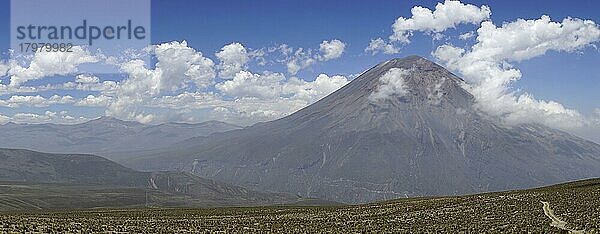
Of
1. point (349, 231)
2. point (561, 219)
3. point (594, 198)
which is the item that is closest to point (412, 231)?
point (349, 231)

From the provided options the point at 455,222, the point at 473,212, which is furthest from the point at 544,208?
the point at 455,222

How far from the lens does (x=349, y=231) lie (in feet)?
173

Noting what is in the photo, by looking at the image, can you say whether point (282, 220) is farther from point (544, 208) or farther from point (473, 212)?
point (544, 208)

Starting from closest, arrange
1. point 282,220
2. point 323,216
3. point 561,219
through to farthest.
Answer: point 561,219
point 282,220
point 323,216

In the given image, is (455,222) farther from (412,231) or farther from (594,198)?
(594,198)

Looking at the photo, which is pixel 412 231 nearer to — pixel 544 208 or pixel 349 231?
pixel 349 231

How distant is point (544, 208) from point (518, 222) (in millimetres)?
11258

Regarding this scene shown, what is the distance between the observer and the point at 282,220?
216 feet

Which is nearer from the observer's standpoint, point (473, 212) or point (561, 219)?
point (561, 219)

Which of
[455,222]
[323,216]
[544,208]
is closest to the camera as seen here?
[455,222]

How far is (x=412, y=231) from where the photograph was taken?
168ft

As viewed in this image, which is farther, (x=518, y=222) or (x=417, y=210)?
(x=417, y=210)

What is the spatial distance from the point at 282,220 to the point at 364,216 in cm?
1116

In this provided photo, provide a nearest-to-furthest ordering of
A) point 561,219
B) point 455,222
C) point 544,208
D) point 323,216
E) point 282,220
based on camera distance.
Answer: point 561,219 → point 455,222 → point 544,208 → point 282,220 → point 323,216
